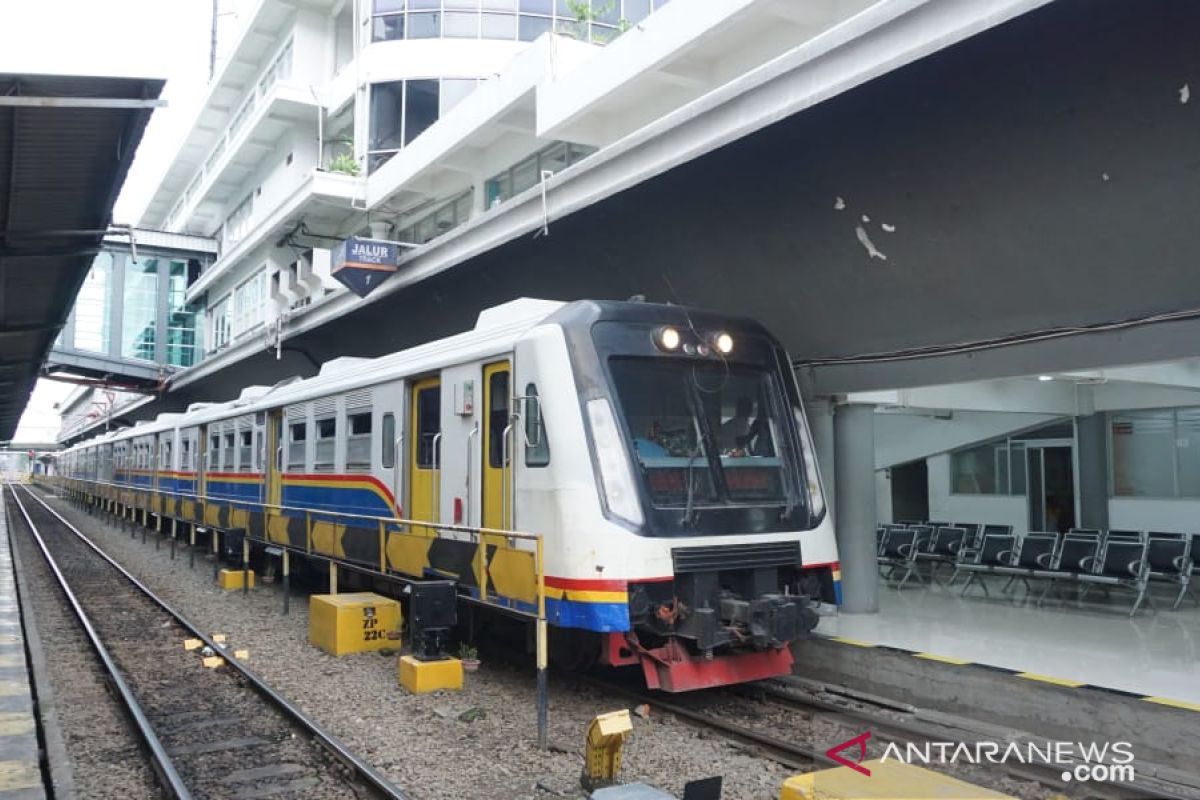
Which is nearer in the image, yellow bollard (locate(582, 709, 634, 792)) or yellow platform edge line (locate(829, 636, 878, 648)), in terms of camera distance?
yellow bollard (locate(582, 709, 634, 792))

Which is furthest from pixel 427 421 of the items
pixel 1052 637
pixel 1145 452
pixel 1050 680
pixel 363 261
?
pixel 1145 452

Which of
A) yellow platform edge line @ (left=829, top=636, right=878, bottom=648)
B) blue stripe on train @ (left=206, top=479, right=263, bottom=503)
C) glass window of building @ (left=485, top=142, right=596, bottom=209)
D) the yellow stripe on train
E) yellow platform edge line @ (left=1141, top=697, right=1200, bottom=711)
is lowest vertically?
yellow platform edge line @ (left=829, top=636, right=878, bottom=648)

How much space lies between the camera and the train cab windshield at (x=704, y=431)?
7066 mm

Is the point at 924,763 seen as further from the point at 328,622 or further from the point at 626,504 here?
the point at 328,622

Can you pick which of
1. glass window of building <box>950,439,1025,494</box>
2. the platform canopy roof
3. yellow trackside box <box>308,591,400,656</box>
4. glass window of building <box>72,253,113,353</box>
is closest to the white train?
yellow trackside box <box>308,591,400,656</box>

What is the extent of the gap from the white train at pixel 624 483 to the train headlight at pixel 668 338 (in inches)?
0.6

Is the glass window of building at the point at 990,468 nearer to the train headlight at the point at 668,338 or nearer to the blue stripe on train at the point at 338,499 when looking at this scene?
the train headlight at the point at 668,338

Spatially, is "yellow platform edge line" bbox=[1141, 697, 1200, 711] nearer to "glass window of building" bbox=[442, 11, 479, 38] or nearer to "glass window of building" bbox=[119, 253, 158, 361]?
"glass window of building" bbox=[442, 11, 479, 38]

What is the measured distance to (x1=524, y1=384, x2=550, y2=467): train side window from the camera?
696 centimetres

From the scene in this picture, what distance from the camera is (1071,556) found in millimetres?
10758

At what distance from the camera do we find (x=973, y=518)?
18.1m

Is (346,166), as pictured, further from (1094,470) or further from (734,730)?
(734,730)

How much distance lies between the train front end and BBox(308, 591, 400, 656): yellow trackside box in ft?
10.8

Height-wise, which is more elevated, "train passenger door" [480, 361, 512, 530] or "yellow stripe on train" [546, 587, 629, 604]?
"train passenger door" [480, 361, 512, 530]
